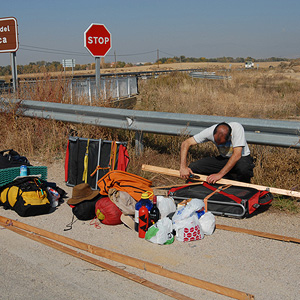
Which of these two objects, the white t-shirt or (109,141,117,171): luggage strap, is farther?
(109,141,117,171): luggage strap

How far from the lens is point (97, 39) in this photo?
958 cm

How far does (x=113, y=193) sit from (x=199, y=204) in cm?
107

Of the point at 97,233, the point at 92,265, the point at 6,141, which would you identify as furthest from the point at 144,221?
the point at 6,141

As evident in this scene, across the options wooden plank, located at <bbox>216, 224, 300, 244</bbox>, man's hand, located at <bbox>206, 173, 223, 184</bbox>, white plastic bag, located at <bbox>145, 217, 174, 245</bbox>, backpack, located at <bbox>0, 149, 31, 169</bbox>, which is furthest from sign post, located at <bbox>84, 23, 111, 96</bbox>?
wooden plank, located at <bbox>216, 224, 300, 244</bbox>

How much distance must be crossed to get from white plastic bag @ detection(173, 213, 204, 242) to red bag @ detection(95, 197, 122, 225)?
0.78 metres

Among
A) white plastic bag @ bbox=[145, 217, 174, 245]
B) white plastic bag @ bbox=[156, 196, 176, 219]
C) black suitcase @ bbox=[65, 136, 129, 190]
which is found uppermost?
black suitcase @ bbox=[65, 136, 129, 190]

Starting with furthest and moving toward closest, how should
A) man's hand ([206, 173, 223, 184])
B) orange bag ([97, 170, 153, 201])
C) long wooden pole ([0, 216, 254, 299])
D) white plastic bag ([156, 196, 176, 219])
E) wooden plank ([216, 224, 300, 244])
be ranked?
man's hand ([206, 173, 223, 184]), orange bag ([97, 170, 153, 201]), white plastic bag ([156, 196, 176, 219]), wooden plank ([216, 224, 300, 244]), long wooden pole ([0, 216, 254, 299])

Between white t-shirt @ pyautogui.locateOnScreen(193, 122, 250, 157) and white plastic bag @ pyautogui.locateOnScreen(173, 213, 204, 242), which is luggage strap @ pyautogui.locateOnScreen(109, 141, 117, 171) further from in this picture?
white plastic bag @ pyautogui.locateOnScreen(173, 213, 204, 242)

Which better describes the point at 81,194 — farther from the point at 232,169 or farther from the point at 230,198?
the point at 232,169

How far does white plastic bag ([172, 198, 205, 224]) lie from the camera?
4.72 metres

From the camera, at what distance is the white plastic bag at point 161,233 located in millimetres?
4473

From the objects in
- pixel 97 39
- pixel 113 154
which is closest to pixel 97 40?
pixel 97 39

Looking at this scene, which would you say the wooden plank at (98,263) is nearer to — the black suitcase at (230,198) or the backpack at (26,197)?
the backpack at (26,197)

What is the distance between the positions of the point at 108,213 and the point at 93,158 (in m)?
1.56
